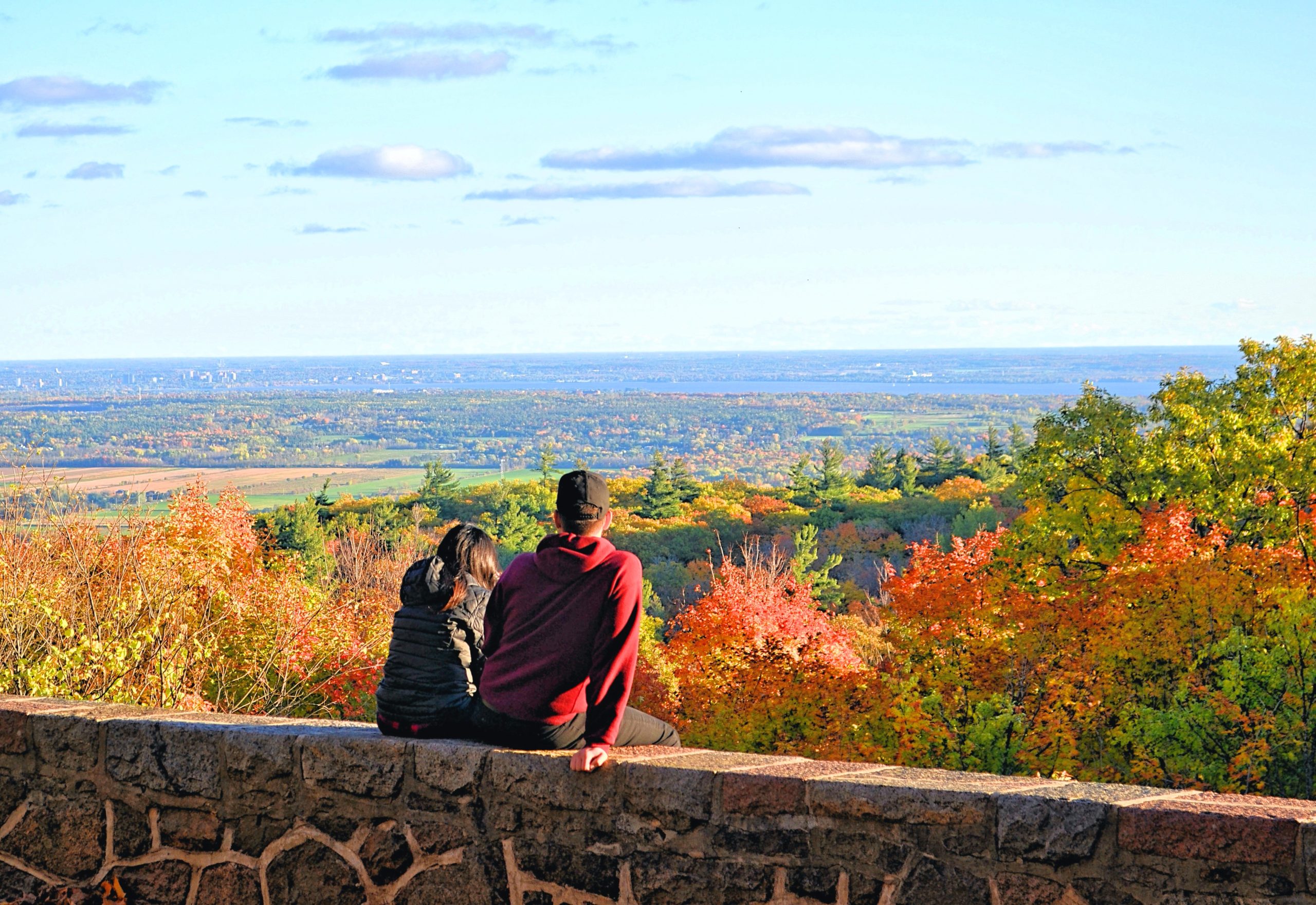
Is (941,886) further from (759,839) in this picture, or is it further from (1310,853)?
(1310,853)

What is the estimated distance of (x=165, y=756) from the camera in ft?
13.0

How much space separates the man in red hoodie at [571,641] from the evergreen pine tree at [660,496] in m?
48.8

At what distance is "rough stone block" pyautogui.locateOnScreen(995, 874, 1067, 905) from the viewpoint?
2.99 meters

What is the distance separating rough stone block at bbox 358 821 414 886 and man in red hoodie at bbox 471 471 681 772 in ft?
1.21

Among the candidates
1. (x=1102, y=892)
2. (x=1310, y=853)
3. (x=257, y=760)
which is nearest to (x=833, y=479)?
(x=257, y=760)

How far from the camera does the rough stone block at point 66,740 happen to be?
4078 mm

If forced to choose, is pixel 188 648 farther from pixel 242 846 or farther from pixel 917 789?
pixel 917 789

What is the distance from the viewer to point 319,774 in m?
3.77

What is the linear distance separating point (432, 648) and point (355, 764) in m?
0.61

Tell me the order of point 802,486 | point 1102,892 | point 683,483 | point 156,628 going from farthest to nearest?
point 802,486
point 683,483
point 156,628
point 1102,892

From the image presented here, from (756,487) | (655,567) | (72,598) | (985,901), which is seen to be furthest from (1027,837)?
(756,487)

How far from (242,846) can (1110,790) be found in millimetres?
2448

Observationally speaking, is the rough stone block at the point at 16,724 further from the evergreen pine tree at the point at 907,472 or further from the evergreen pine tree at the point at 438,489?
the evergreen pine tree at the point at 907,472

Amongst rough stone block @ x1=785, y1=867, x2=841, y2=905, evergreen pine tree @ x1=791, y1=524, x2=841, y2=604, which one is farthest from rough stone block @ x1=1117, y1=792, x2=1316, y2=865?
evergreen pine tree @ x1=791, y1=524, x2=841, y2=604
